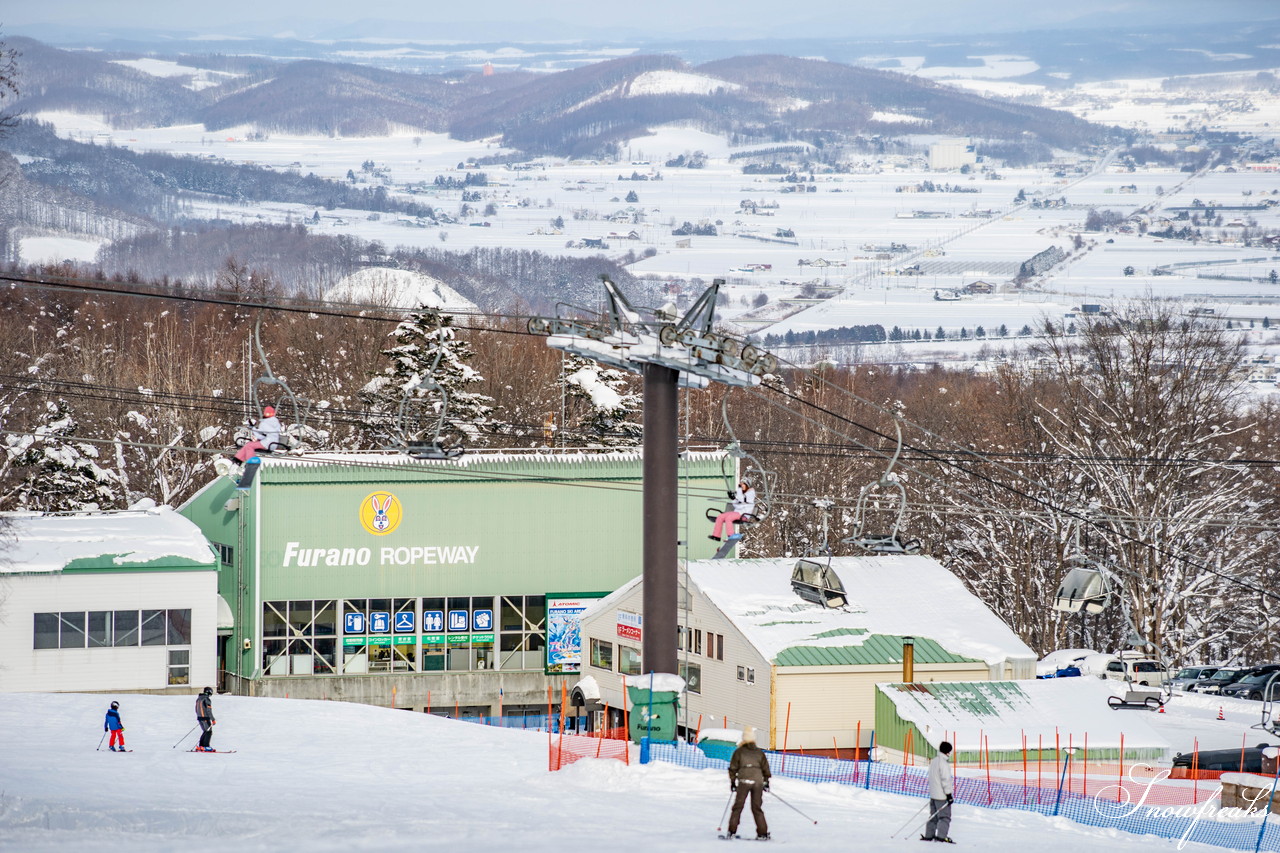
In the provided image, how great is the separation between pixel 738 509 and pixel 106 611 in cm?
1986

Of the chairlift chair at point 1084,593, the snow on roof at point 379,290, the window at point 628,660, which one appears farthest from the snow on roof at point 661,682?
the snow on roof at point 379,290

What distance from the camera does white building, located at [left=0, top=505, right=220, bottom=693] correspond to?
44344 mm

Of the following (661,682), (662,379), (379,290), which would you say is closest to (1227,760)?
(661,682)

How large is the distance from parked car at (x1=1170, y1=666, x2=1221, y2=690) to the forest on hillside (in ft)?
6.25

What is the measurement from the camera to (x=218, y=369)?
82188mm

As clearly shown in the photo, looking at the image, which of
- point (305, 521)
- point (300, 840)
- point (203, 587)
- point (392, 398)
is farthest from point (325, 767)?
point (392, 398)

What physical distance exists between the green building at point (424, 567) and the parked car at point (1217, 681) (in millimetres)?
15291

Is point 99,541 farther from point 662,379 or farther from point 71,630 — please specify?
point 662,379

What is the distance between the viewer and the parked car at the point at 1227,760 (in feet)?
A: 107

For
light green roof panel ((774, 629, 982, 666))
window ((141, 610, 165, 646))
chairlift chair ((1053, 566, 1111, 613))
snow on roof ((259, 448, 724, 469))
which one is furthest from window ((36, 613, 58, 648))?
chairlift chair ((1053, 566, 1111, 613))

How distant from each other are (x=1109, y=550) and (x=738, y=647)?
2652cm

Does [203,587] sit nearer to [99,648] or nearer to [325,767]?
[99,648]

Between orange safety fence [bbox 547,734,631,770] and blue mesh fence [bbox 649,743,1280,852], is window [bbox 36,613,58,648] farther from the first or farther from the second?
blue mesh fence [bbox 649,743,1280,852]

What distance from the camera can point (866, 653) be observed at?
40.7m
